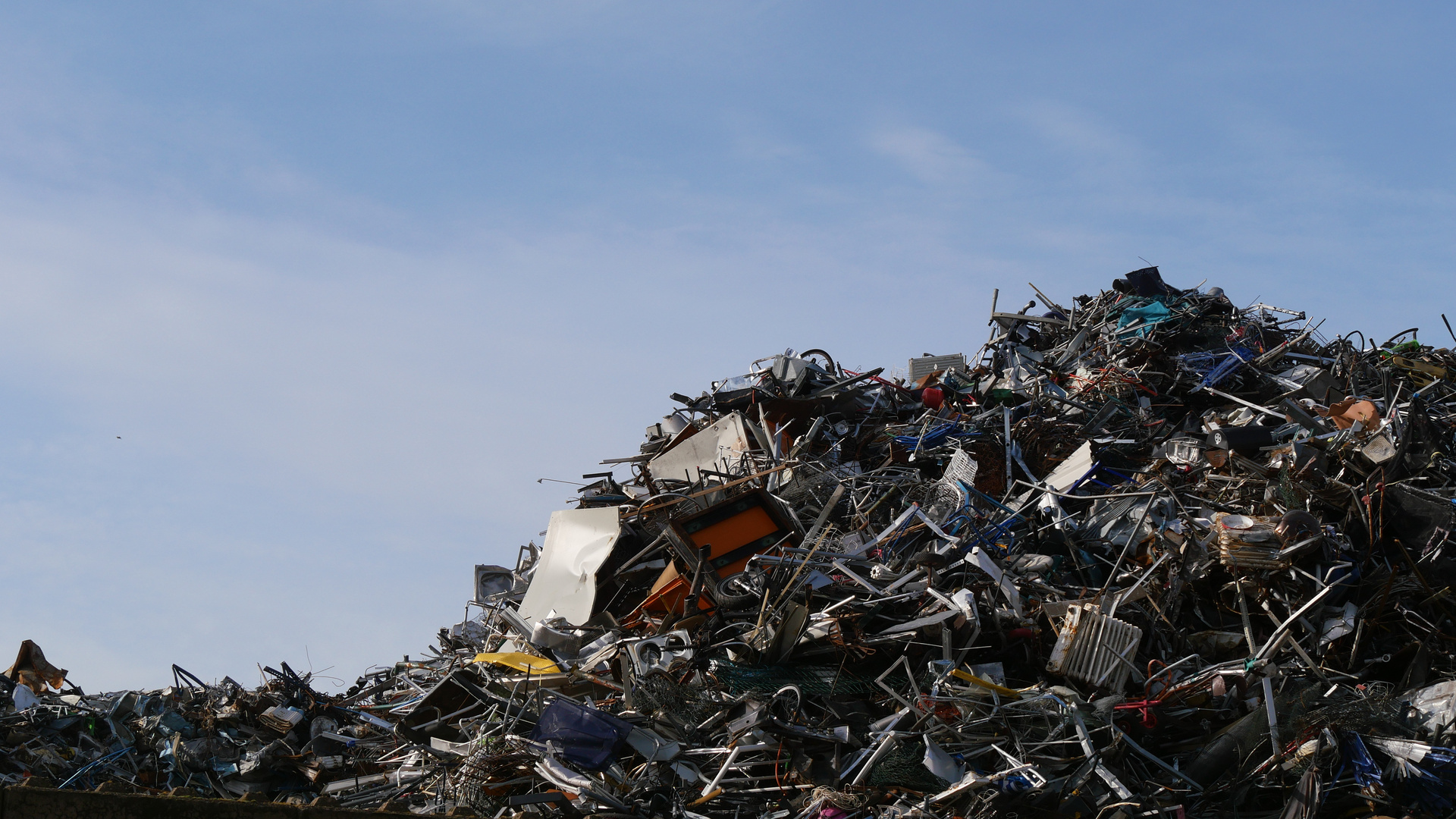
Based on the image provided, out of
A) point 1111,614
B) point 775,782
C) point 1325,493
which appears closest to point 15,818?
point 775,782

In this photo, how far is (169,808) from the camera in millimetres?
7461

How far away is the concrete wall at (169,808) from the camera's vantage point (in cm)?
733

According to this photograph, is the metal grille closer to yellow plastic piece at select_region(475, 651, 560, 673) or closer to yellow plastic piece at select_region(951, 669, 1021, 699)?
yellow plastic piece at select_region(951, 669, 1021, 699)

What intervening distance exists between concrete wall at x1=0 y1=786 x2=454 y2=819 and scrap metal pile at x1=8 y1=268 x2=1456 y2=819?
1819 millimetres

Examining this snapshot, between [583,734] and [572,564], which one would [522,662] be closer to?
[583,734]

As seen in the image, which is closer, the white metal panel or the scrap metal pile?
the scrap metal pile

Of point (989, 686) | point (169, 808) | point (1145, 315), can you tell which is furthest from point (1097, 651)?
point (1145, 315)

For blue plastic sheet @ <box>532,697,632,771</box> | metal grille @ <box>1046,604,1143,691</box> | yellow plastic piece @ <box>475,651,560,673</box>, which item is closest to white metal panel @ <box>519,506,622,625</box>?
yellow plastic piece @ <box>475,651,560,673</box>

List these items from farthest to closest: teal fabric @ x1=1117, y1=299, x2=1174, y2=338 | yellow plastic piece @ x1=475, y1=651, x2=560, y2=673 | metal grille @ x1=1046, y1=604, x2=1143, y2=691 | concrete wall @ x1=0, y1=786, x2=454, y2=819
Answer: teal fabric @ x1=1117, y1=299, x2=1174, y2=338, yellow plastic piece @ x1=475, y1=651, x2=560, y2=673, metal grille @ x1=1046, y1=604, x2=1143, y2=691, concrete wall @ x1=0, y1=786, x2=454, y2=819

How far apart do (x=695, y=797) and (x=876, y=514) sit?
14.9 ft

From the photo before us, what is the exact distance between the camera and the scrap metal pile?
345 inches

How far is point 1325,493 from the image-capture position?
35.3ft

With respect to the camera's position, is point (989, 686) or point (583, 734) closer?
point (989, 686)

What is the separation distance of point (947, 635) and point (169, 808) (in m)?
5.87
